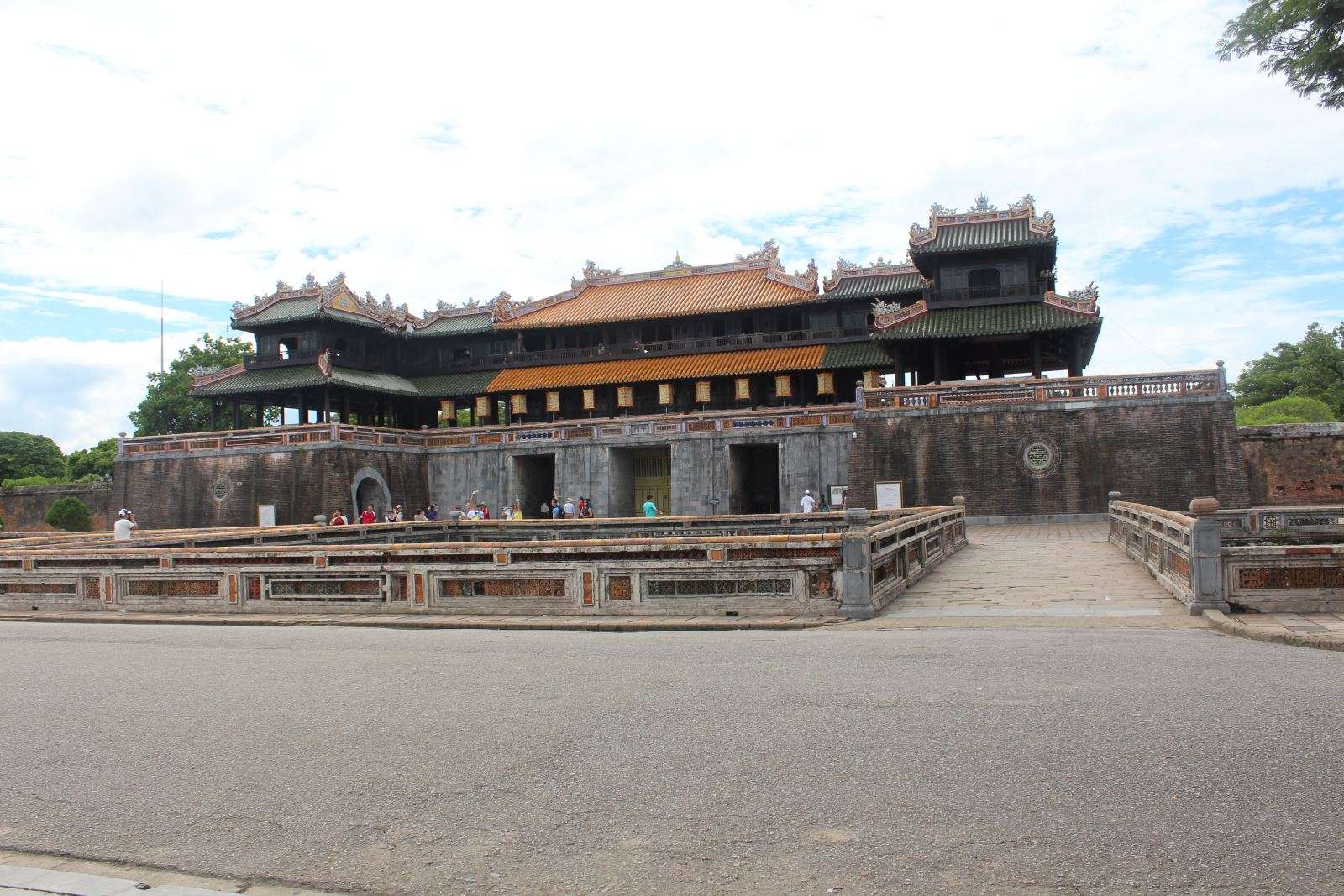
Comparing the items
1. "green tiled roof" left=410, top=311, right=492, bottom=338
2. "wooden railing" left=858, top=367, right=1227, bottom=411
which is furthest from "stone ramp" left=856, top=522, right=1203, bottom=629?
"green tiled roof" left=410, top=311, right=492, bottom=338

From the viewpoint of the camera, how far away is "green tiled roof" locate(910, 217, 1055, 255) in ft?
115

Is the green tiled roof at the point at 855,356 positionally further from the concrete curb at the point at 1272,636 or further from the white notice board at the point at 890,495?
the concrete curb at the point at 1272,636

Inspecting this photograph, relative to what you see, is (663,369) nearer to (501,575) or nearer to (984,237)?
(984,237)

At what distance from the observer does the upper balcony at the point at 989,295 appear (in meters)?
35.4

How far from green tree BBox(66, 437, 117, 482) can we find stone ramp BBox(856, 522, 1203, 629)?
5489 cm

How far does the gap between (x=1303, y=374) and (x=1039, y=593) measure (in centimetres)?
4891

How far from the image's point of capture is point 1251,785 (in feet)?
16.7

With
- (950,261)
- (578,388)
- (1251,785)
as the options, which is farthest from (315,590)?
(578,388)

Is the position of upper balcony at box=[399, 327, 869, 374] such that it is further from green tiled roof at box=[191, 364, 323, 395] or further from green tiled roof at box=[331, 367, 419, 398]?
green tiled roof at box=[191, 364, 323, 395]

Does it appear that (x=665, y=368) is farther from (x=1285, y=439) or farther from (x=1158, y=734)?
(x=1158, y=734)

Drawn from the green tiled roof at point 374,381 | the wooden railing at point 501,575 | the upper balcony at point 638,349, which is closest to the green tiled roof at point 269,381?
the green tiled roof at point 374,381

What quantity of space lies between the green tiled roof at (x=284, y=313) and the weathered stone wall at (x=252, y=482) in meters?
7.36

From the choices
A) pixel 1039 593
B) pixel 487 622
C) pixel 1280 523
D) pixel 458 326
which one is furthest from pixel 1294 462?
pixel 458 326

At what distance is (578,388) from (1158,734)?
41.1m
